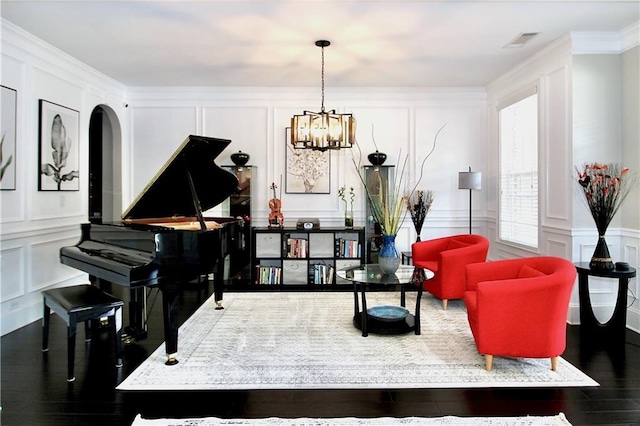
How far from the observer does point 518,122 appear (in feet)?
18.4

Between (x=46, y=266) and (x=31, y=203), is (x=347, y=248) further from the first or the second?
(x=31, y=203)

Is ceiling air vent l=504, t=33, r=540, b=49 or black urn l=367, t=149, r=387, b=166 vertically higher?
ceiling air vent l=504, t=33, r=540, b=49

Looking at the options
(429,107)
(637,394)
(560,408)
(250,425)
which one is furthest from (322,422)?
(429,107)

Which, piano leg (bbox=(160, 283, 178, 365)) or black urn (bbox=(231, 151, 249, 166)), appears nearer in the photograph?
piano leg (bbox=(160, 283, 178, 365))

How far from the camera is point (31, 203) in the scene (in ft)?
14.4

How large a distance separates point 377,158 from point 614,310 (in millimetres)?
3459

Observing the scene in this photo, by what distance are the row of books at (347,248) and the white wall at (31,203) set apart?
3391mm

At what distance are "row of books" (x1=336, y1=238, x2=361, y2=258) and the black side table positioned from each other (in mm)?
2819

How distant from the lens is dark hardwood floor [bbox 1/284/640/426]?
256 centimetres

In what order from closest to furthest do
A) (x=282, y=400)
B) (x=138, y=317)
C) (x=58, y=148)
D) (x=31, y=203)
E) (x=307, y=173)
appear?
(x=282, y=400)
(x=138, y=317)
(x=31, y=203)
(x=58, y=148)
(x=307, y=173)

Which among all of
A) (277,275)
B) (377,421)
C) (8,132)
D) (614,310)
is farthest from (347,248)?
(8,132)

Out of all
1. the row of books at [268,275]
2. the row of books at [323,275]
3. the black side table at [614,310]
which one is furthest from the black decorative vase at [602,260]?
the row of books at [268,275]

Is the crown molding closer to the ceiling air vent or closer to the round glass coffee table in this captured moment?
the ceiling air vent

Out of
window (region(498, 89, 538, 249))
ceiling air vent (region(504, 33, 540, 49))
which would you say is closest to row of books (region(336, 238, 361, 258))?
window (region(498, 89, 538, 249))
